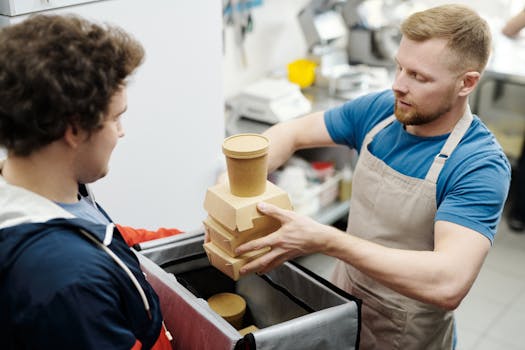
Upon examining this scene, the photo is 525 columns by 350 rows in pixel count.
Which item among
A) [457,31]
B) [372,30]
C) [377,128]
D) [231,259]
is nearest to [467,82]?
[457,31]

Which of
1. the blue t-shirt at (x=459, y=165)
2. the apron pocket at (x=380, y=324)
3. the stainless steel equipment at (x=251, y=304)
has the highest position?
the blue t-shirt at (x=459, y=165)

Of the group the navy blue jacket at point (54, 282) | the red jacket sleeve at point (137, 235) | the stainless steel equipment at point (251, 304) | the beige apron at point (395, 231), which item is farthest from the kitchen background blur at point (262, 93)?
the navy blue jacket at point (54, 282)

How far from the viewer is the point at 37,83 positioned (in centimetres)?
92

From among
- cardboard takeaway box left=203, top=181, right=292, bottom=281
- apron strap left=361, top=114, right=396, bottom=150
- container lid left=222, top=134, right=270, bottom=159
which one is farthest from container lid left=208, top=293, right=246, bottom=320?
apron strap left=361, top=114, right=396, bottom=150

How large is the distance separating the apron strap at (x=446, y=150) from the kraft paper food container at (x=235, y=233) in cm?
45

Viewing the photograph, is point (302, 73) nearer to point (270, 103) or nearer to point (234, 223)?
point (270, 103)

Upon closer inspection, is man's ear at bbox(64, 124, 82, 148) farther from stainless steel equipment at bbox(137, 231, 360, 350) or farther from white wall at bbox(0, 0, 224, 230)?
white wall at bbox(0, 0, 224, 230)

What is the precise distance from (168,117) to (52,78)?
1.34 metres

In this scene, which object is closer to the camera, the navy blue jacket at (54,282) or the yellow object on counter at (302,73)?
the navy blue jacket at (54,282)

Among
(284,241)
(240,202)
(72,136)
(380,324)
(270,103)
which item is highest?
(72,136)

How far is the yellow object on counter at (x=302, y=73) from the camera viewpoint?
3537 millimetres

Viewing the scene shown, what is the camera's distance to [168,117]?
2266mm

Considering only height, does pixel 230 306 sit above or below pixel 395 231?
below

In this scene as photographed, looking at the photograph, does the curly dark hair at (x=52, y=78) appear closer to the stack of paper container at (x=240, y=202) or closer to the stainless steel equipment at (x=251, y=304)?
the stack of paper container at (x=240, y=202)
